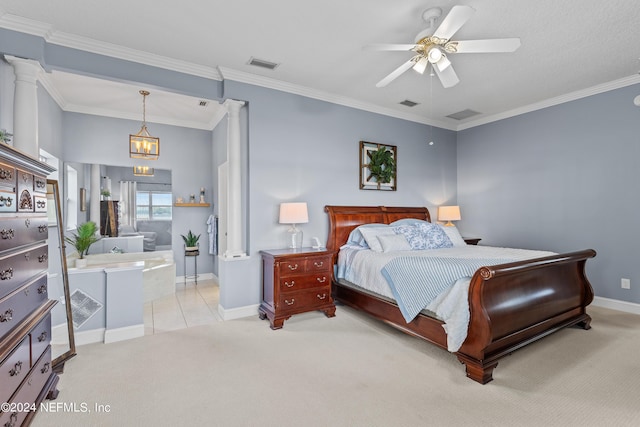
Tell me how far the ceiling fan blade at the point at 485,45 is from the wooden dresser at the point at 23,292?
2861 mm

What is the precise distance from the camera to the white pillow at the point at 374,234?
3850 millimetres

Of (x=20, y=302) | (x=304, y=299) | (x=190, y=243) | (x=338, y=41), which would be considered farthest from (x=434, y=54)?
(x=190, y=243)

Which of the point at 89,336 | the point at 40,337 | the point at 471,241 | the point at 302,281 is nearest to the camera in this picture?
the point at 40,337

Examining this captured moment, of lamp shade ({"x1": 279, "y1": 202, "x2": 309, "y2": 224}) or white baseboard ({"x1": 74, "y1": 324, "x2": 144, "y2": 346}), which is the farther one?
lamp shade ({"x1": 279, "y1": 202, "x2": 309, "y2": 224})

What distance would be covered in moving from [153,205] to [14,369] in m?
4.03

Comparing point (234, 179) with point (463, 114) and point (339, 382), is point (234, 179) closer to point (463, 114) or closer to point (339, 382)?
point (339, 382)

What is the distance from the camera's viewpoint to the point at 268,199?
3908 mm

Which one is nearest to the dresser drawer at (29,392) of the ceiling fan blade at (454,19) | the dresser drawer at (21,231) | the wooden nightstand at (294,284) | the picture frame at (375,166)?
the dresser drawer at (21,231)

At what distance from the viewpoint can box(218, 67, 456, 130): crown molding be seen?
365 centimetres

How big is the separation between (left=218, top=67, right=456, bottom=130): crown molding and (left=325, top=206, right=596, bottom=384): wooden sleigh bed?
8.43 ft

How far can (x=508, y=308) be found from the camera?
2521 millimetres

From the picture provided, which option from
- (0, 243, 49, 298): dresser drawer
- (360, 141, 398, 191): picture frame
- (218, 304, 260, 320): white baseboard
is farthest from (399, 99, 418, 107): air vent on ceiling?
(0, 243, 49, 298): dresser drawer

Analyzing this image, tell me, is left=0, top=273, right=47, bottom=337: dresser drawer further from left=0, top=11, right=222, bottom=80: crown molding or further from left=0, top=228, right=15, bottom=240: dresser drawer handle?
left=0, top=11, right=222, bottom=80: crown molding

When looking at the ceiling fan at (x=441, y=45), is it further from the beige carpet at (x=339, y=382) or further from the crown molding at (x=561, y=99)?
the crown molding at (x=561, y=99)
